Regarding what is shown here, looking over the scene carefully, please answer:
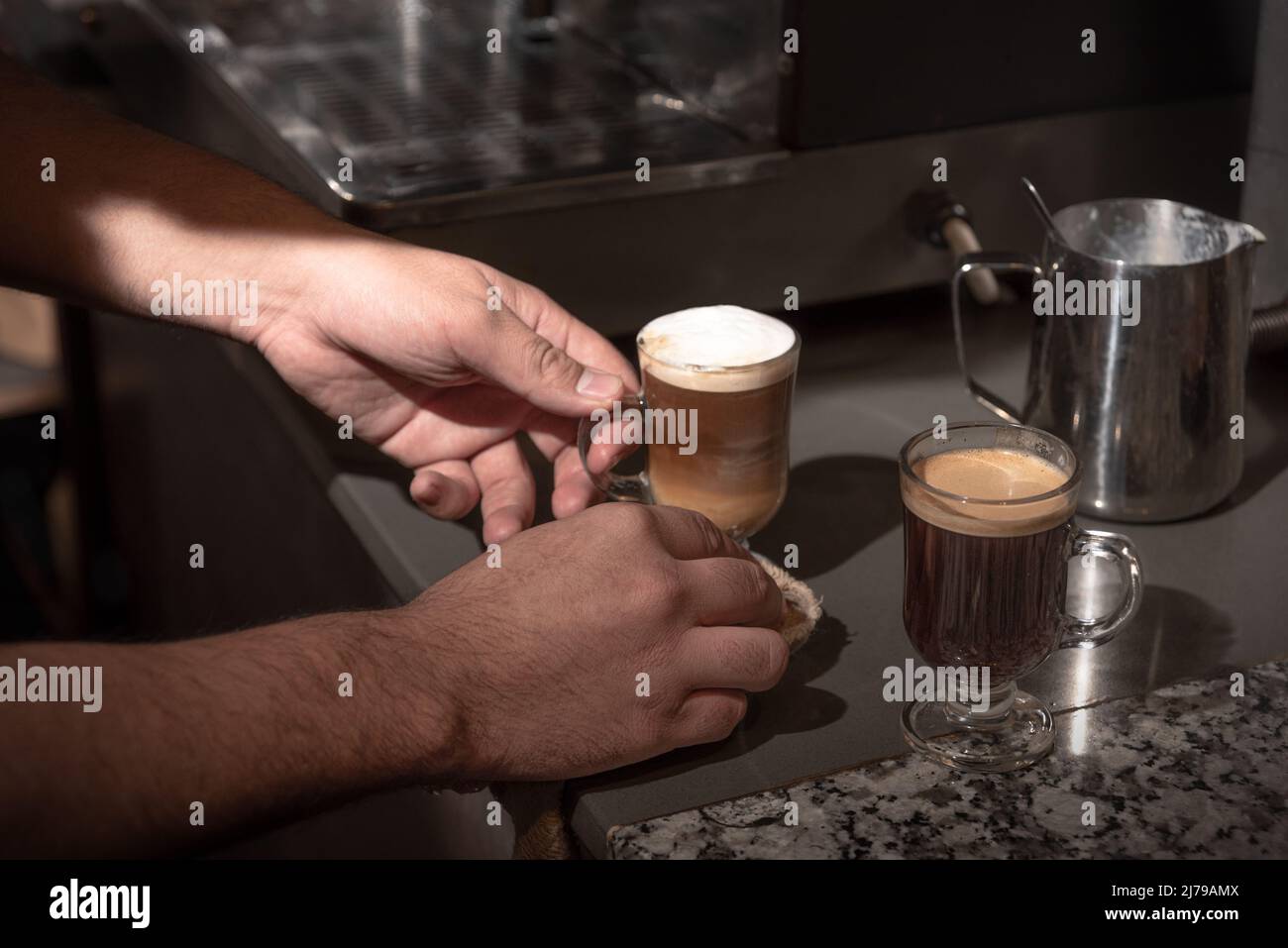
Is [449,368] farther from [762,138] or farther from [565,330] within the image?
[762,138]

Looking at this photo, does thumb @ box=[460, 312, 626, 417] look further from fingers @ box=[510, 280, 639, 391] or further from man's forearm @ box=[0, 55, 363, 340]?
man's forearm @ box=[0, 55, 363, 340]

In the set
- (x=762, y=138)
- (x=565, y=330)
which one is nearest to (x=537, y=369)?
(x=565, y=330)

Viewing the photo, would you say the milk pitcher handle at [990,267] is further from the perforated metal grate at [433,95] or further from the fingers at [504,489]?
the fingers at [504,489]

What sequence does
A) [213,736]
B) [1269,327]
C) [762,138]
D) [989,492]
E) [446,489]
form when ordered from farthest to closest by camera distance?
[762,138]
[1269,327]
[446,489]
[989,492]
[213,736]

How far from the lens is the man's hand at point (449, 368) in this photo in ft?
3.64

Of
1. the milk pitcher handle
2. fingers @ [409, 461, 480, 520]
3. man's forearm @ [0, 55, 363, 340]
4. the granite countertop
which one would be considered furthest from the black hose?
man's forearm @ [0, 55, 363, 340]

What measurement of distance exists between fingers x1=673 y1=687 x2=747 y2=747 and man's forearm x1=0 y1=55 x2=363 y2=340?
0.53m

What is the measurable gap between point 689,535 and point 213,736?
0.32 m

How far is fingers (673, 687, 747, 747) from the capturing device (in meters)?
0.90

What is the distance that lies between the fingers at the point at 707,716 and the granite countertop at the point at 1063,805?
0.15 feet

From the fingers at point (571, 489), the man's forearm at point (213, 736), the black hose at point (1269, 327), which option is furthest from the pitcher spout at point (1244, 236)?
the man's forearm at point (213, 736)

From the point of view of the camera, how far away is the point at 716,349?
1.09m

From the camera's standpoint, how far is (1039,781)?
2.93 ft
